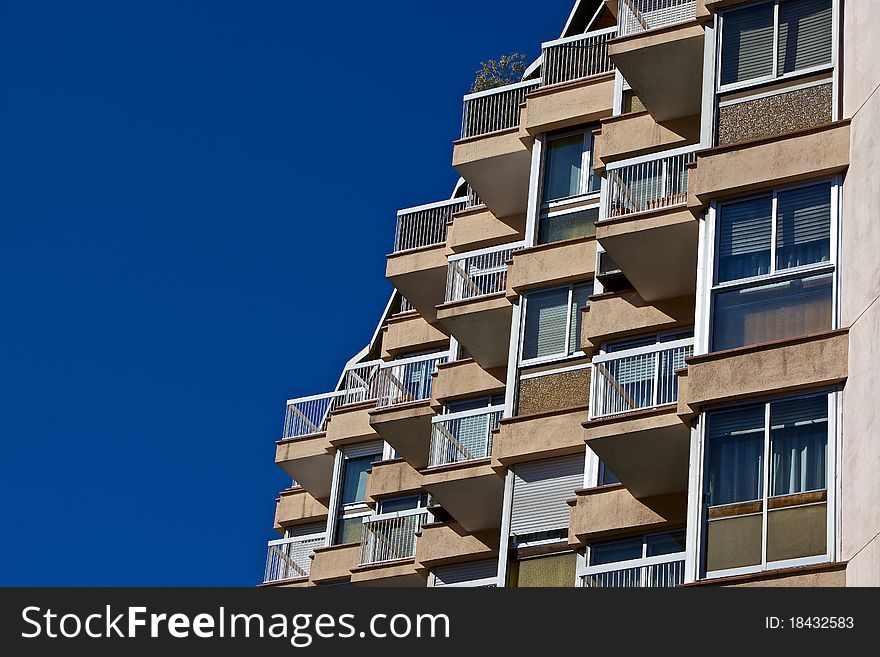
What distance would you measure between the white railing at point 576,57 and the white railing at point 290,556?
37.9ft

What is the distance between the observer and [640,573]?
1174 inches

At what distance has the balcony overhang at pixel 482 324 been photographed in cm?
3716

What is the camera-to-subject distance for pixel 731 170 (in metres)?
29.2

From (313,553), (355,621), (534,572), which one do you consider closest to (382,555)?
(313,553)

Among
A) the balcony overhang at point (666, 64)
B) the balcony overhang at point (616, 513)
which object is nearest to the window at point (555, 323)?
the balcony overhang at point (666, 64)

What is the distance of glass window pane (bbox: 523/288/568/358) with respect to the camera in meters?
35.2

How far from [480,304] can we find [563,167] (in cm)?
282

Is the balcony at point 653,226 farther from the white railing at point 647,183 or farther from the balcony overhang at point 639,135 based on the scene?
the balcony overhang at point 639,135

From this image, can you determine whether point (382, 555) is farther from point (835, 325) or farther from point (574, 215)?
point (835, 325)

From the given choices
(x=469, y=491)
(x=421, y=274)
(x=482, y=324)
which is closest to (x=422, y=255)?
(x=421, y=274)

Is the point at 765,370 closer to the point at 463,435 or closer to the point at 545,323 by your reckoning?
the point at 545,323

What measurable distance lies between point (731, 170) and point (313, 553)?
16.6 metres

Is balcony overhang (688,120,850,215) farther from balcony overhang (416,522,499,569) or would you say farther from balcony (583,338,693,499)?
balcony overhang (416,522,499,569)

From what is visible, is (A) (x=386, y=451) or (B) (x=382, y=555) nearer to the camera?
(B) (x=382, y=555)
